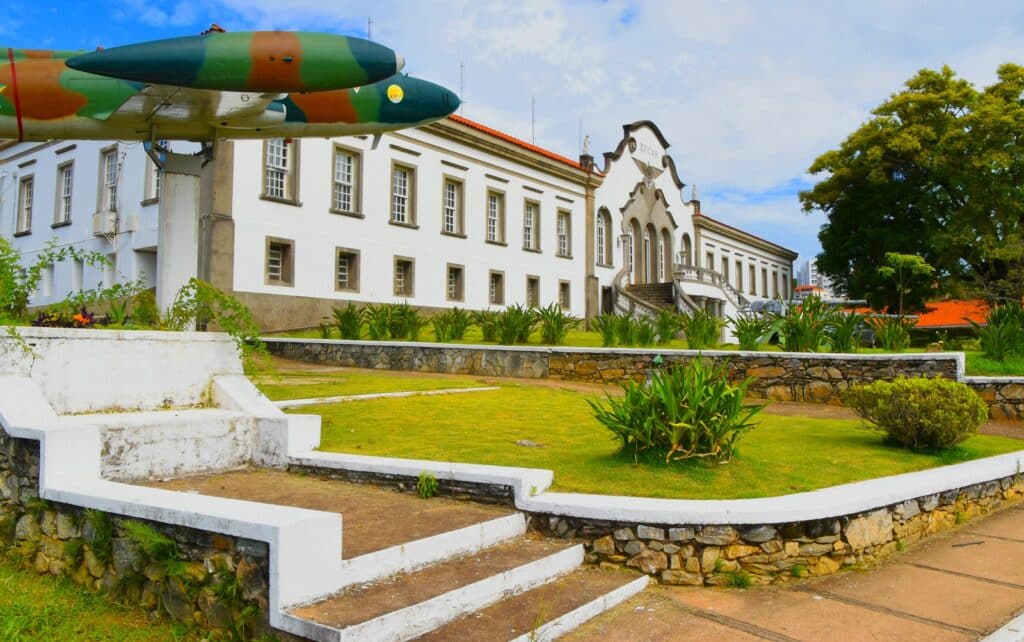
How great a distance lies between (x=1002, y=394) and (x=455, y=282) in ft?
62.7

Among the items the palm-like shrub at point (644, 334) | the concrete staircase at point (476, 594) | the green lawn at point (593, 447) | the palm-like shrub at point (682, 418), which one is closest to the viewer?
the concrete staircase at point (476, 594)

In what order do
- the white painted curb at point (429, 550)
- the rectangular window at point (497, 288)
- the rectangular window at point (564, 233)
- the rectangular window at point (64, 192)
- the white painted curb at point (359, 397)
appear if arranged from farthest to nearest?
1. the rectangular window at point (564, 233)
2. the rectangular window at point (497, 288)
3. the rectangular window at point (64, 192)
4. the white painted curb at point (359, 397)
5. the white painted curb at point (429, 550)

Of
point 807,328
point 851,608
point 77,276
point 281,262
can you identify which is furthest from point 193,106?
point 77,276

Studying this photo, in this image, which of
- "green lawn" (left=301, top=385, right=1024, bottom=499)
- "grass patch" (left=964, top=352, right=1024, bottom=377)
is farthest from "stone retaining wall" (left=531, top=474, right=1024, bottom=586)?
"grass patch" (left=964, top=352, right=1024, bottom=377)

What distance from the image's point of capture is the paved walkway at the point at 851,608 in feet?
13.3

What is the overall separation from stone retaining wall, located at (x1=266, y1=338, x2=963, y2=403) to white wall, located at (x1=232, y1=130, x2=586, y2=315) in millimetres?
4394

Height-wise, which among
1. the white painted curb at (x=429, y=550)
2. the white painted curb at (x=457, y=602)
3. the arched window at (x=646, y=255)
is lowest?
the white painted curb at (x=457, y=602)

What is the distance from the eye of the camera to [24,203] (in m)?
27.1

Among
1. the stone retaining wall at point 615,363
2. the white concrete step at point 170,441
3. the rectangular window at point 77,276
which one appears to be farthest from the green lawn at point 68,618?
the rectangular window at point 77,276

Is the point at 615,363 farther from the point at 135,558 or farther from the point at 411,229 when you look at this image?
the point at 411,229

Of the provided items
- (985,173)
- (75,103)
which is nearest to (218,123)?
(75,103)

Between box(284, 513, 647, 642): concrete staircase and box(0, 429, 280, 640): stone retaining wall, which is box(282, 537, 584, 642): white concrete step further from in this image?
box(0, 429, 280, 640): stone retaining wall

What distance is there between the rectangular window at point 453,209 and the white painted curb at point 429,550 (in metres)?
22.6

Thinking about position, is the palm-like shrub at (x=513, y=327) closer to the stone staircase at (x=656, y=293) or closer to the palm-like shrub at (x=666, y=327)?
the palm-like shrub at (x=666, y=327)
